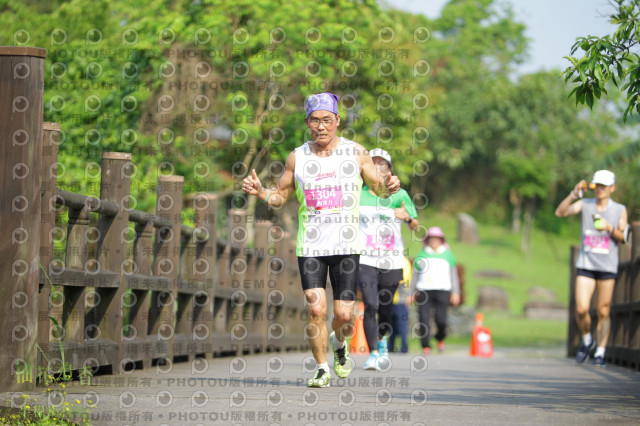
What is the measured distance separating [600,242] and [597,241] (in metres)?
0.04

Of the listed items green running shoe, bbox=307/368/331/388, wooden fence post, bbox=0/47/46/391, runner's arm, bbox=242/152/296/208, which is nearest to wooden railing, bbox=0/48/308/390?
wooden fence post, bbox=0/47/46/391

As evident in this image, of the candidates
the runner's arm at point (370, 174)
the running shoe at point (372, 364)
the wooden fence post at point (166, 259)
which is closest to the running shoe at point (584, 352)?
the running shoe at point (372, 364)

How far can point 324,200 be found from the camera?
7.87m

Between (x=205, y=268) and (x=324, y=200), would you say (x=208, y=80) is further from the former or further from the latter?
(x=324, y=200)

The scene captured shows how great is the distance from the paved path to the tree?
5.75 ft

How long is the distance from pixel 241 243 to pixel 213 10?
9059 mm

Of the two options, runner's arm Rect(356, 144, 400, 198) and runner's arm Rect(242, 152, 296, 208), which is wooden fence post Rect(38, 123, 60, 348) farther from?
runner's arm Rect(356, 144, 400, 198)

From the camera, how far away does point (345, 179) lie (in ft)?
25.9

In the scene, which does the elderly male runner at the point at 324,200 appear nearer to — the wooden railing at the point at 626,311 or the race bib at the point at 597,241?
the wooden railing at the point at 626,311

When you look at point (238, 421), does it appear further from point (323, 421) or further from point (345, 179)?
point (345, 179)

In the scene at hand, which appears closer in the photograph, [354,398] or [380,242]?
[354,398]

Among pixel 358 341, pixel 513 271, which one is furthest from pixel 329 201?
pixel 513 271

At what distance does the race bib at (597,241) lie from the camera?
12.8 m

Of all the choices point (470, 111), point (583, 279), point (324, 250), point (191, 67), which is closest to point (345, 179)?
point (324, 250)
